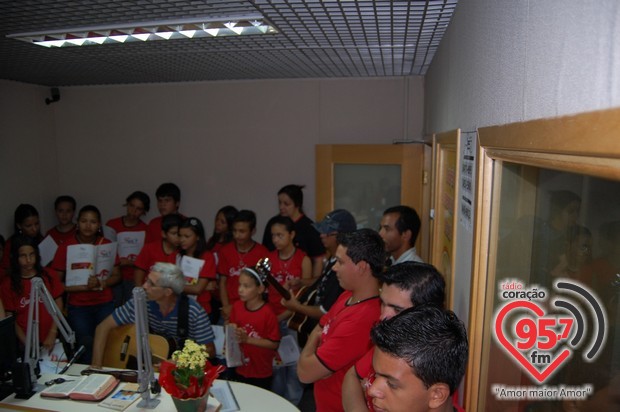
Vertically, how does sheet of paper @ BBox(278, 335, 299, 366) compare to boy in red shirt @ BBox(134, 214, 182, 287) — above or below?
below

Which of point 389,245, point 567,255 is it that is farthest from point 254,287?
point 567,255

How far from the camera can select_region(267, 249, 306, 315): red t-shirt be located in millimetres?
3520

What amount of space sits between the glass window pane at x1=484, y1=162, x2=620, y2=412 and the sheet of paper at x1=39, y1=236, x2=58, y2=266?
13.2ft

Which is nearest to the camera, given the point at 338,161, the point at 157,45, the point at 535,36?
the point at 535,36

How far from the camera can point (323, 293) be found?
2.88 meters

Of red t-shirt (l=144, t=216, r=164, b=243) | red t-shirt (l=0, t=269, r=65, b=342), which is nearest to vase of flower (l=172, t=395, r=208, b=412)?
red t-shirt (l=0, t=269, r=65, b=342)

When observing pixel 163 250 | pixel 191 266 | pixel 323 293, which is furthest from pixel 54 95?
pixel 323 293

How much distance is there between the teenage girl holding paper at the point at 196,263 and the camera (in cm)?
352

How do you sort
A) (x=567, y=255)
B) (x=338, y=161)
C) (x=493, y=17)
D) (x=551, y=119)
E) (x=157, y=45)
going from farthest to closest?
(x=338, y=161)
(x=157, y=45)
(x=493, y=17)
(x=567, y=255)
(x=551, y=119)

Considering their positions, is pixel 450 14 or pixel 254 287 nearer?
pixel 450 14

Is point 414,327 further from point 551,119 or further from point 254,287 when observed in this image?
point 254,287

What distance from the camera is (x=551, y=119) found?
0.77 m

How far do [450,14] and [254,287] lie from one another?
6.44ft

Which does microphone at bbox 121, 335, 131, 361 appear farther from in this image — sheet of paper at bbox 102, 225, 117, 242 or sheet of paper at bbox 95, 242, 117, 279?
sheet of paper at bbox 102, 225, 117, 242
